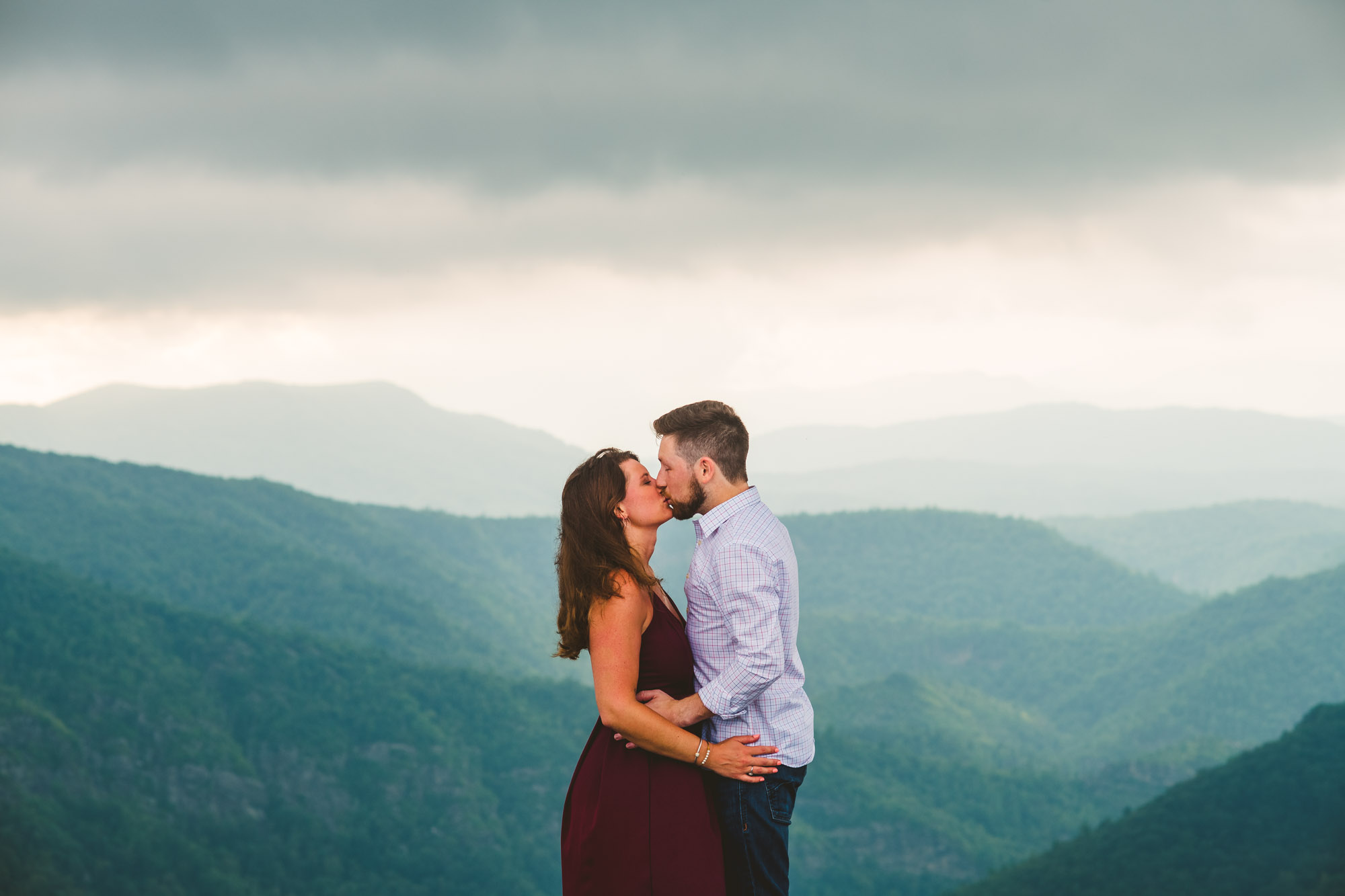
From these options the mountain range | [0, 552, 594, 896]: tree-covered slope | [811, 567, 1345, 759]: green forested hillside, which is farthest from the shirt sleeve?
[811, 567, 1345, 759]: green forested hillside

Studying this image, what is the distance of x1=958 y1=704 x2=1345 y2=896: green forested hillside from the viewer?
179 ft

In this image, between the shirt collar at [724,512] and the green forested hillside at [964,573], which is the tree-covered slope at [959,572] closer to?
the green forested hillside at [964,573]

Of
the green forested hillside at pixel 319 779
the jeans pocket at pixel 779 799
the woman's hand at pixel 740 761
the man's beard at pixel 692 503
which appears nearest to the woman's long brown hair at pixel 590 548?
the man's beard at pixel 692 503

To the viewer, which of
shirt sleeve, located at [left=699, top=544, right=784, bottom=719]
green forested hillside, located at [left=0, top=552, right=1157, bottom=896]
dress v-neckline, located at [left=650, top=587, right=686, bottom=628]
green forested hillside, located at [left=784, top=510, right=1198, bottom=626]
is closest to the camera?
shirt sleeve, located at [left=699, top=544, right=784, bottom=719]

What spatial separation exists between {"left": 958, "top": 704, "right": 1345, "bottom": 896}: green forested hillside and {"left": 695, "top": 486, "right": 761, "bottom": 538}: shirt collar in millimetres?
55768

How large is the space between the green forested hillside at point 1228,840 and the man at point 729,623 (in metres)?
54.9

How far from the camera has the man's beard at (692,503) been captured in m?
7.35

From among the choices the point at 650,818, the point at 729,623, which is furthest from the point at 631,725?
the point at 729,623

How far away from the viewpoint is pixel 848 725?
96.1 meters

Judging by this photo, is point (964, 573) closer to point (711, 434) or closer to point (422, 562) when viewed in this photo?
point (422, 562)

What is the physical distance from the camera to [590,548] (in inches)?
282

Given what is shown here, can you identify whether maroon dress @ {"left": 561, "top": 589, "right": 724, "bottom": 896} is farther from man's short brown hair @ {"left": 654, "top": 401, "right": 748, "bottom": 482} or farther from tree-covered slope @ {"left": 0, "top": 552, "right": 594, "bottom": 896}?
tree-covered slope @ {"left": 0, "top": 552, "right": 594, "bottom": 896}

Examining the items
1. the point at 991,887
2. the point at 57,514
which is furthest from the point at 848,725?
the point at 57,514

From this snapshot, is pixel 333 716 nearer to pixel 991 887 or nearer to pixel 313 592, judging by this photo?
pixel 313 592
